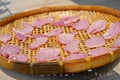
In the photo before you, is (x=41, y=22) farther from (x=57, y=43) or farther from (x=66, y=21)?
(x=57, y=43)

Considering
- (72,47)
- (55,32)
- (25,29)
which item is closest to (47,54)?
(72,47)

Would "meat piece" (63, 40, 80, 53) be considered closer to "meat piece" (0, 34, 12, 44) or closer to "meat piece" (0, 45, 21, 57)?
"meat piece" (0, 45, 21, 57)

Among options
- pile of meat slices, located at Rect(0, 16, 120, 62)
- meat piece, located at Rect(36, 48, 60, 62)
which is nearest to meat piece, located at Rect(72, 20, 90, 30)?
pile of meat slices, located at Rect(0, 16, 120, 62)

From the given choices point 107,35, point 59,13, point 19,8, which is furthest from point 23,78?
point 19,8

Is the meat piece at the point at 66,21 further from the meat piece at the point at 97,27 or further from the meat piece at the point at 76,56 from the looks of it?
the meat piece at the point at 76,56

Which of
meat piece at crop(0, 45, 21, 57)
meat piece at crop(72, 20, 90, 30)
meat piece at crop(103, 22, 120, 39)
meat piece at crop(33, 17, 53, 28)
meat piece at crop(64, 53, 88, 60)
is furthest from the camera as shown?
meat piece at crop(33, 17, 53, 28)

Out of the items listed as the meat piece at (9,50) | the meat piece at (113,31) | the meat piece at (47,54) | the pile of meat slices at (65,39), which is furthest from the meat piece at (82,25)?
the meat piece at (9,50)
